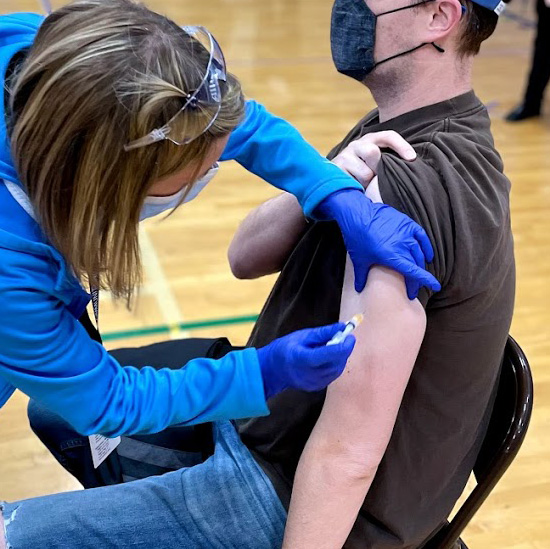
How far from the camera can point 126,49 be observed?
0.92 meters

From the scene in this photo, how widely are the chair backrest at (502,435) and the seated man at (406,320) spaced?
0.03 metres

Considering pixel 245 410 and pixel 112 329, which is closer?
pixel 245 410

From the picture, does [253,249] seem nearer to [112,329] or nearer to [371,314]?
[371,314]

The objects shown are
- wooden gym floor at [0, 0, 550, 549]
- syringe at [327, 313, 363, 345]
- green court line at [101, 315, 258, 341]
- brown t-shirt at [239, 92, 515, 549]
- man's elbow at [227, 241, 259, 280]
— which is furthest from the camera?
green court line at [101, 315, 258, 341]

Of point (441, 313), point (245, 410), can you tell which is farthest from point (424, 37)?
point (245, 410)

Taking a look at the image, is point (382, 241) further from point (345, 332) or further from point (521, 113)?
point (521, 113)

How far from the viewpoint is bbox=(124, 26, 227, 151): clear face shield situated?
3.05 feet

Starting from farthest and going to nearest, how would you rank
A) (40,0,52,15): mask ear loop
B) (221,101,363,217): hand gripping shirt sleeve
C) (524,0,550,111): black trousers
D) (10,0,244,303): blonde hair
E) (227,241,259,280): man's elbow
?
(40,0,52,15): mask ear loop, (524,0,550,111): black trousers, (227,241,259,280): man's elbow, (221,101,363,217): hand gripping shirt sleeve, (10,0,244,303): blonde hair

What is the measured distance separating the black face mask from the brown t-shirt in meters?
0.13

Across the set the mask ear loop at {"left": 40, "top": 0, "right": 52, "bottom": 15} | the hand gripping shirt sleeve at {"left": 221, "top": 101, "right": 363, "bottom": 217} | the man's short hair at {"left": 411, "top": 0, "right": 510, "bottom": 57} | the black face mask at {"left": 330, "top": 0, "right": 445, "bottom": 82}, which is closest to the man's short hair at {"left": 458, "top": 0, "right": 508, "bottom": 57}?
the man's short hair at {"left": 411, "top": 0, "right": 510, "bottom": 57}

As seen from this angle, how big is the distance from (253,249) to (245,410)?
1.52 feet

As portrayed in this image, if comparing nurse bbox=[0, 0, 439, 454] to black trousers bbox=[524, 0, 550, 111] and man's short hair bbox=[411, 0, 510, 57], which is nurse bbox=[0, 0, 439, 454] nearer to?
man's short hair bbox=[411, 0, 510, 57]

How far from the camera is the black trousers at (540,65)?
415 cm

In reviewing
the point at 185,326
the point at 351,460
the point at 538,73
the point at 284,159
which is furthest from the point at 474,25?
the point at 538,73
